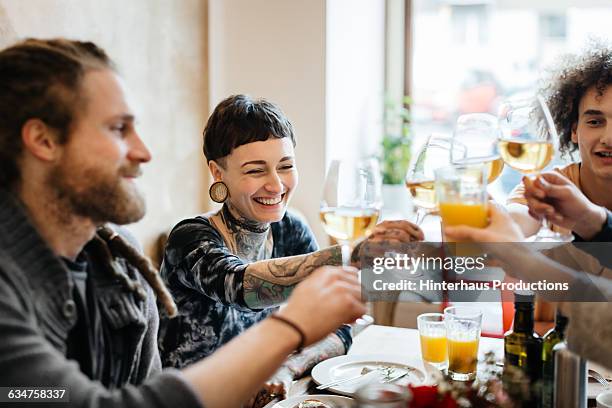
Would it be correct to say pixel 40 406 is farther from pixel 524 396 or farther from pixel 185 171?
pixel 185 171

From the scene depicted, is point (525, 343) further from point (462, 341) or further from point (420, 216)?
point (420, 216)

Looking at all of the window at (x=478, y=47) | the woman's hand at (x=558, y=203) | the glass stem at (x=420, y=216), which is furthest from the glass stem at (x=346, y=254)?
the window at (x=478, y=47)

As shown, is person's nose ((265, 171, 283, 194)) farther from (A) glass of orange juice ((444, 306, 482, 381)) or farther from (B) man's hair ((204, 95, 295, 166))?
(A) glass of orange juice ((444, 306, 482, 381))

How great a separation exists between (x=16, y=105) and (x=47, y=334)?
35 cm

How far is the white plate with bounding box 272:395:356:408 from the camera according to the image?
1.34 m

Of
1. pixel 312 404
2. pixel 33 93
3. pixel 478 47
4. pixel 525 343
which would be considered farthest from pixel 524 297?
pixel 478 47

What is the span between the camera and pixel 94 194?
106 centimetres

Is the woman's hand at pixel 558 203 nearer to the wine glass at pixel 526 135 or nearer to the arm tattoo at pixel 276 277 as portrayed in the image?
the wine glass at pixel 526 135

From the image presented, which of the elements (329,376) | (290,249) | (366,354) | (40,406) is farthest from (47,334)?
(290,249)

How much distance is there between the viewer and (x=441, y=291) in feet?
7.67

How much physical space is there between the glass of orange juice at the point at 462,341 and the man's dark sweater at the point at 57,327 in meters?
0.69

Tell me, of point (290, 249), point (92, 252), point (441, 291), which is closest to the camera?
point (92, 252)

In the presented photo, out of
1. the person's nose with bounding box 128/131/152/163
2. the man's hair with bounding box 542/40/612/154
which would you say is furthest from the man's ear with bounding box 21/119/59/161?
the man's hair with bounding box 542/40/612/154

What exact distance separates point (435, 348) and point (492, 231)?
0.56 metres
